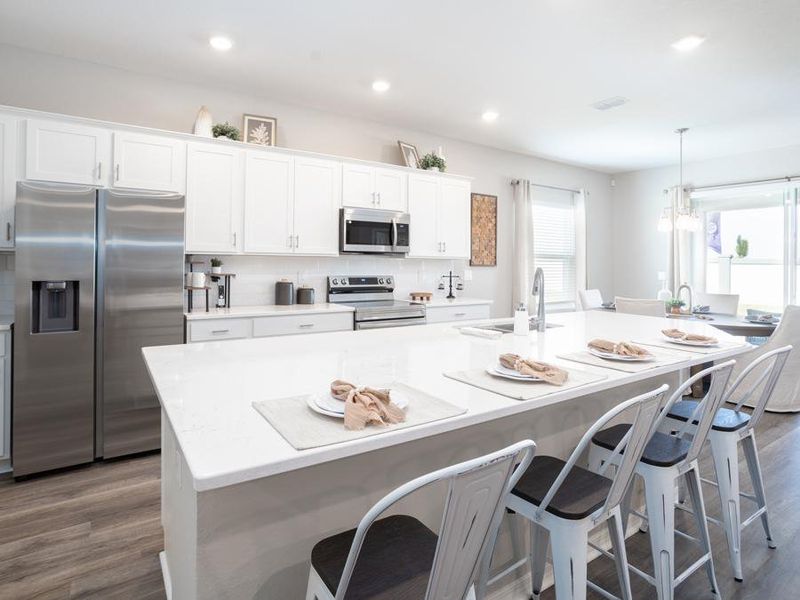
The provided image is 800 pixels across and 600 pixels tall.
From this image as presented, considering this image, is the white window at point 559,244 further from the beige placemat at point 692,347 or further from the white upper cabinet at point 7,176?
the white upper cabinet at point 7,176

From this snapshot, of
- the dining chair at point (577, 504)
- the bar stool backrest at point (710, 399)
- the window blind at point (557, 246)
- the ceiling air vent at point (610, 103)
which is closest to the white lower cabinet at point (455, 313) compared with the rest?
the window blind at point (557, 246)

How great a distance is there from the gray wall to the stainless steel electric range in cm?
22

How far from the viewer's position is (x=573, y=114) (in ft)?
14.6

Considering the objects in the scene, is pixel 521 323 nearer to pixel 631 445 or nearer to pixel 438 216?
pixel 631 445

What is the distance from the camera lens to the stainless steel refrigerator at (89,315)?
276cm

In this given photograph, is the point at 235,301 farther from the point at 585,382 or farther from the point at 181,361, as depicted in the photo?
the point at 585,382

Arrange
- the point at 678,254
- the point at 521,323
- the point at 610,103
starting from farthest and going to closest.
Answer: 1. the point at 678,254
2. the point at 610,103
3. the point at 521,323

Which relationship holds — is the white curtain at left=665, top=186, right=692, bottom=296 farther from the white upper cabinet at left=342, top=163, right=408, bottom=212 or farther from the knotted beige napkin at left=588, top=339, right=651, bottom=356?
the knotted beige napkin at left=588, top=339, right=651, bottom=356

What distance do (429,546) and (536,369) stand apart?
0.66 meters

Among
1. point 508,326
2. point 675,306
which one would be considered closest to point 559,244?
point 675,306

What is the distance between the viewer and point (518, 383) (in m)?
1.49

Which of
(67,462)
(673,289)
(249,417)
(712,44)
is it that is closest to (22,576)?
(67,462)

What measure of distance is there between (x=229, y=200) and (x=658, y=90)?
11.5ft

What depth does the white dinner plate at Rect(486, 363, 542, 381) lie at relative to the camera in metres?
1.49
